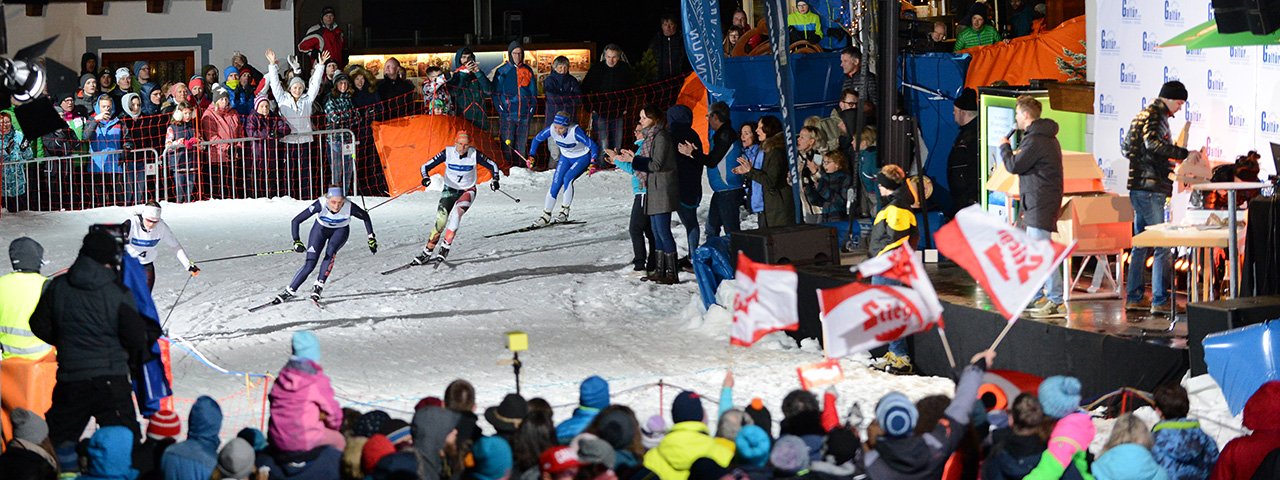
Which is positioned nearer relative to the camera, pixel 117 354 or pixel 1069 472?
pixel 1069 472

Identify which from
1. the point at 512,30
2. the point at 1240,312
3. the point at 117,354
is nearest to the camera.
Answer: the point at 117,354

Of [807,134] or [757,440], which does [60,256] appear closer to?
[807,134]

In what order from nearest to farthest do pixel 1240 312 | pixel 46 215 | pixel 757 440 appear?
pixel 757 440 → pixel 1240 312 → pixel 46 215

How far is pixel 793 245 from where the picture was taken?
13227mm

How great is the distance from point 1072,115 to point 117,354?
27.7 ft

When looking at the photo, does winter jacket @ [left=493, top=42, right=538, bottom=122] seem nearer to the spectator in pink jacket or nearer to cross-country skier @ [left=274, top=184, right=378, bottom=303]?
cross-country skier @ [left=274, top=184, right=378, bottom=303]

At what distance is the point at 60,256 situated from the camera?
17.3 meters

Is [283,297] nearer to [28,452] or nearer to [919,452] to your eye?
[28,452]

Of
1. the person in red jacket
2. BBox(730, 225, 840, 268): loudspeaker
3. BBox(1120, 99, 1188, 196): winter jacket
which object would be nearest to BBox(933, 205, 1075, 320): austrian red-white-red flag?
BBox(1120, 99, 1188, 196): winter jacket

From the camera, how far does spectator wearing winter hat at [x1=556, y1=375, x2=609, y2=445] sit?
7.35 meters

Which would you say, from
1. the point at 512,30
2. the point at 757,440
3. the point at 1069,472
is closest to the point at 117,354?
the point at 757,440

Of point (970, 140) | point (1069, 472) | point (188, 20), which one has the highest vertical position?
point (188, 20)

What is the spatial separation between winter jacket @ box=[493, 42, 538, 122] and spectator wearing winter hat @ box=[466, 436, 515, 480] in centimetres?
1488

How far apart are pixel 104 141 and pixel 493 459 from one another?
15.0m
